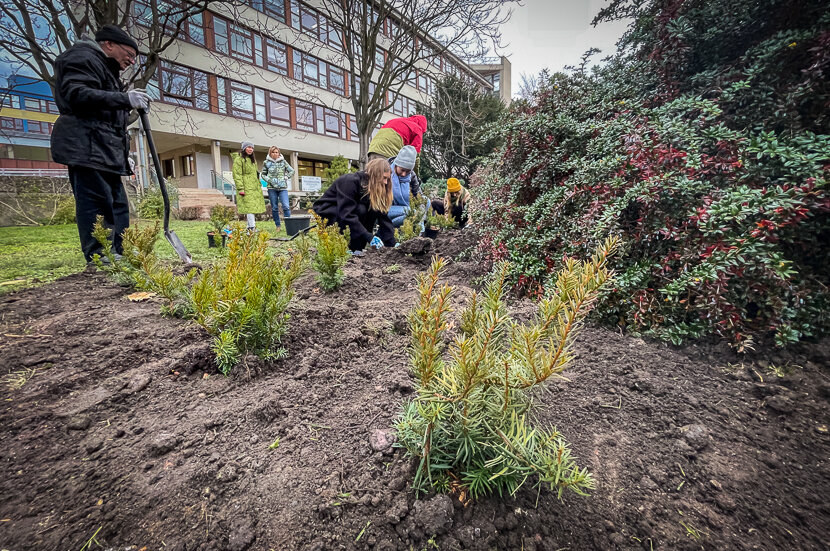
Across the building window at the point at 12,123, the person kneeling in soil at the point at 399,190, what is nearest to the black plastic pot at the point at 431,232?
the person kneeling in soil at the point at 399,190

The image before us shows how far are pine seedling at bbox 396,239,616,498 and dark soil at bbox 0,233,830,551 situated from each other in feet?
0.32

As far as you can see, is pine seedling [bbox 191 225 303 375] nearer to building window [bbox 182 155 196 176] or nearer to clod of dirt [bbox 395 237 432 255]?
clod of dirt [bbox 395 237 432 255]

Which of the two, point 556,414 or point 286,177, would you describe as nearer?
point 556,414

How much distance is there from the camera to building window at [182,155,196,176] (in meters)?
21.5

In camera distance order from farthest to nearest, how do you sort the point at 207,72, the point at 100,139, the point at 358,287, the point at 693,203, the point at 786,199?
1. the point at 207,72
2. the point at 100,139
3. the point at 358,287
4. the point at 693,203
5. the point at 786,199

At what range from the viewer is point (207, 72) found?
59.8 feet

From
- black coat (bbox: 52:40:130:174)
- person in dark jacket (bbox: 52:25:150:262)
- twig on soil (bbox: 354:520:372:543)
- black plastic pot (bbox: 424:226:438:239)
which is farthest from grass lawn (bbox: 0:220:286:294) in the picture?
twig on soil (bbox: 354:520:372:543)

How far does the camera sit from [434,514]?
934 millimetres

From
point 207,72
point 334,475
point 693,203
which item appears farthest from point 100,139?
point 207,72

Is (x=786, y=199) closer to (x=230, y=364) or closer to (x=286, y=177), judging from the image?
(x=230, y=364)

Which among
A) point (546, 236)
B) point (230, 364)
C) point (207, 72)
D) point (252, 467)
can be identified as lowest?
point (252, 467)

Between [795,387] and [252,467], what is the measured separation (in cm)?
211

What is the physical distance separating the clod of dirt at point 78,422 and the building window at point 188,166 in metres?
24.2

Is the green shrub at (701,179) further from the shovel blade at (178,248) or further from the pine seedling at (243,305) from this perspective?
the shovel blade at (178,248)
